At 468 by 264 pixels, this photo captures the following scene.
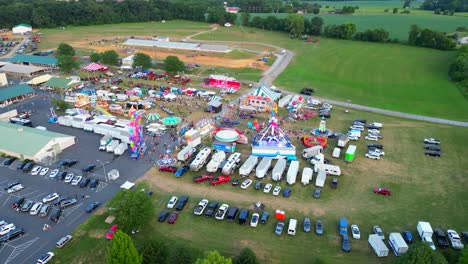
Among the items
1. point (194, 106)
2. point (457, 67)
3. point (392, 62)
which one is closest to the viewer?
point (194, 106)

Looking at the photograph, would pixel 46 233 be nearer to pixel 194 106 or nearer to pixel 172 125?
pixel 172 125

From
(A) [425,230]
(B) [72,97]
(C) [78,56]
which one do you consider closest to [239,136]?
(A) [425,230]

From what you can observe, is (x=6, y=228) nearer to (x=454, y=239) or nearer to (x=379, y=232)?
(x=379, y=232)

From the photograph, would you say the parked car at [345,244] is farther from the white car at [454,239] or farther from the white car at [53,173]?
the white car at [53,173]

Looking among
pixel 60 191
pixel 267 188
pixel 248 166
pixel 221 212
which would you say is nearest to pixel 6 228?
pixel 60 191

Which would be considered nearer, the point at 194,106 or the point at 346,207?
the point at 346,207

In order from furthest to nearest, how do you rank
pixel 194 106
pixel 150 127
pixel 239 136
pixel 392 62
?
pixel 392 62, pixel 194 106, pixel 150 127, pixel 239 136

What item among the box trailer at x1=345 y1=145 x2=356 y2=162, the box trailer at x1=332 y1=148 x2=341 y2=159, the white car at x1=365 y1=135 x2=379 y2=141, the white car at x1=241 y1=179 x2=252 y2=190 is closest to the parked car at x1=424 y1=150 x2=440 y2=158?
the white car at x1=365 y1=135 x2=379 y2=141

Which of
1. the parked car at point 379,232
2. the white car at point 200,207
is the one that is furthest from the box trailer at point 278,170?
the parked car at point 379,232
